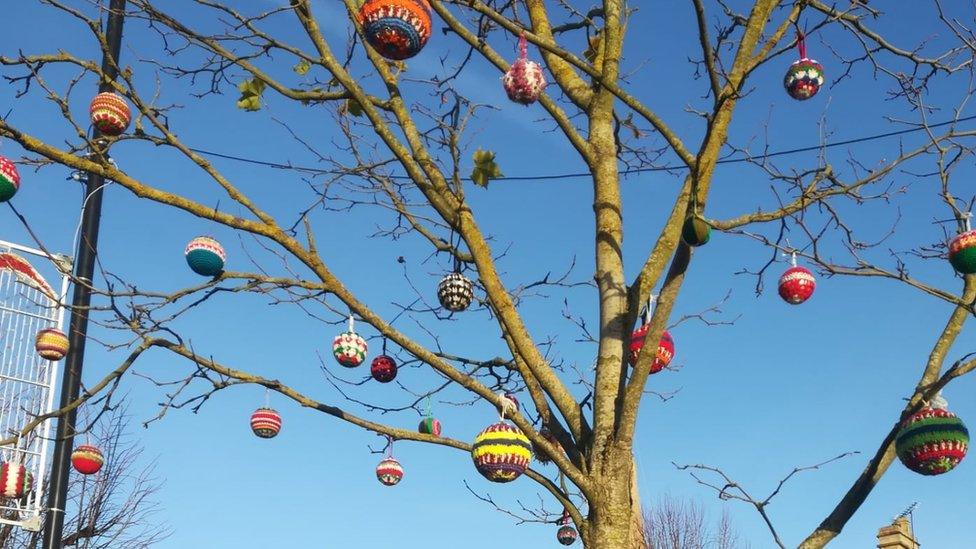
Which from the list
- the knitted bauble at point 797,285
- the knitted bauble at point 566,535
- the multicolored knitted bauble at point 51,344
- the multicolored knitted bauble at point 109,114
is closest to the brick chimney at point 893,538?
the knitted bauble at point 566,535

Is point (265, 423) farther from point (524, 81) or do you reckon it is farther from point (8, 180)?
point (524, 81)

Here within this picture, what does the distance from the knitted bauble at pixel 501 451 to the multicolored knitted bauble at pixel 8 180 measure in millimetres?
3066

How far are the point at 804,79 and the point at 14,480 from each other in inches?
248

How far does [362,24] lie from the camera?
14.8ft

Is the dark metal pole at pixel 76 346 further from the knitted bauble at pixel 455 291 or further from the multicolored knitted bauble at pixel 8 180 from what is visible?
the knitted bauble at pixel 455 291

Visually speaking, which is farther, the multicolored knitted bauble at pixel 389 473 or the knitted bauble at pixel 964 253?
the multicolored knitted bauble at pixel 389 473

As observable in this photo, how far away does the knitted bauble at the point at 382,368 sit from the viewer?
677 centimetres

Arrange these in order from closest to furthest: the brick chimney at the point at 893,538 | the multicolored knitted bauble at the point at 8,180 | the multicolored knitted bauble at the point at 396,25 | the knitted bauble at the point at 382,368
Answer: the multicolored knitted bauble at the point at 396,25, the multicolored knitted bauble at the point at 8,180, the knitted bauble at the point at 382,368, the brick chimney at the point at 893,538

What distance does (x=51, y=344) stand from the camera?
7.08 m

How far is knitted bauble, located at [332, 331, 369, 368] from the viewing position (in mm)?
7020

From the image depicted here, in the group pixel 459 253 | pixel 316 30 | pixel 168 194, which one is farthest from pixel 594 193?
pixel 168 194

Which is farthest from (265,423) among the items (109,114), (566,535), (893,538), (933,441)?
(893,538)

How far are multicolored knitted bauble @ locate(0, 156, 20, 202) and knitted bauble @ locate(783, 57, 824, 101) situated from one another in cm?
473

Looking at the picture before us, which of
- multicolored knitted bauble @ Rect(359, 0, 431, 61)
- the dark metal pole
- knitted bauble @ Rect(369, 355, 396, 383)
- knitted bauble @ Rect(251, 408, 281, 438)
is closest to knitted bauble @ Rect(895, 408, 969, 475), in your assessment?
multicolored knitted bauble @ Rect(359, 0, 431, 61)
